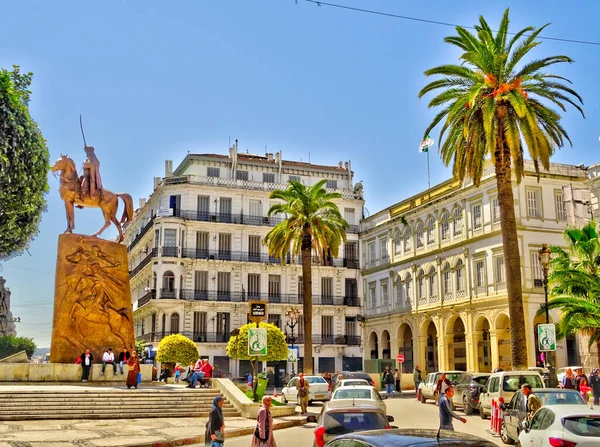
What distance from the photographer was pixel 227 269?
2441 inches

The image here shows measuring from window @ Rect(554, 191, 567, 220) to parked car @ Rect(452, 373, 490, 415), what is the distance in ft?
59.2

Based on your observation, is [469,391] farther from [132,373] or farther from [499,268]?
[499,268]

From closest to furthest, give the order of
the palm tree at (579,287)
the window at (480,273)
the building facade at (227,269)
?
1. the palm tree at (579,287)
2. the window at (480,273)
3. the building facade at (227,269)

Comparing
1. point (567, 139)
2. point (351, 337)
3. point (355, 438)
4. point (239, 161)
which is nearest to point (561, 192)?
point (567, 139)

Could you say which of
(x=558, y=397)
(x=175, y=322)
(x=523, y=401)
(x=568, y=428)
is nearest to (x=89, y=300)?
(x=523, y=401)

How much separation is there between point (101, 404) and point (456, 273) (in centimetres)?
2935

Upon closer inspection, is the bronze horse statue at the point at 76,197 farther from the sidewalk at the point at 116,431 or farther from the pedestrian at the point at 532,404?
the pedestrian at the point at 532,404

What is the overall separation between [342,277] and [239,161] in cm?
1448

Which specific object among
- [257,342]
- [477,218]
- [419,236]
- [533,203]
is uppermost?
[533,203]

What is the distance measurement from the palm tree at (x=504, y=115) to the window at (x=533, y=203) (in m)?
15.5

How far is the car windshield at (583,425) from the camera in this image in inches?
419

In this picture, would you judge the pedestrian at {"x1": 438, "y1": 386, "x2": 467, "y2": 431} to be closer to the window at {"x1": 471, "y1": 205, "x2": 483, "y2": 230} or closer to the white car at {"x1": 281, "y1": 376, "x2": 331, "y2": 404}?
the white car at {"x1": 281, "y1": 376, "x2": 331, "y2": 404}

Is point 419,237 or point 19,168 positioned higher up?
point 419,237

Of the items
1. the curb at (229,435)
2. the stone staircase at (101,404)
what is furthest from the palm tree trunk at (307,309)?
the curb at (229,435)
